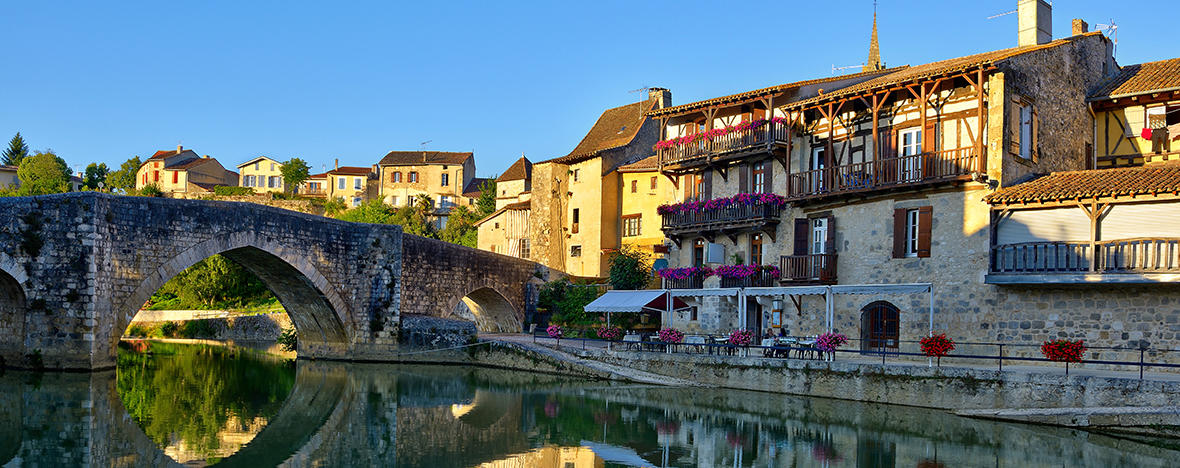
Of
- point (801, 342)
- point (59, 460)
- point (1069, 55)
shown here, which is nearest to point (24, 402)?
point (59, 460)

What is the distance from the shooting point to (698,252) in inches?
1277

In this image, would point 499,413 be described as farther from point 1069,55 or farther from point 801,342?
point 1069,55

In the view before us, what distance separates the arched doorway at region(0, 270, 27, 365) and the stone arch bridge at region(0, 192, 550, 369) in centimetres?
3

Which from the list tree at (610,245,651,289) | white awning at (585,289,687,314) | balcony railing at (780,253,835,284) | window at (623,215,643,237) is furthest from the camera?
window at (623,215,643,237)

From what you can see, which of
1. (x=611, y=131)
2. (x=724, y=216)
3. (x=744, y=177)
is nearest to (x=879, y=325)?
(x=724, y=216)

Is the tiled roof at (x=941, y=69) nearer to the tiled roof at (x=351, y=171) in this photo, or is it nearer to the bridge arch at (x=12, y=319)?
the bridge arch at (x=12, y=319)

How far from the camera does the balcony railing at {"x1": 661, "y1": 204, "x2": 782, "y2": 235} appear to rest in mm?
28578

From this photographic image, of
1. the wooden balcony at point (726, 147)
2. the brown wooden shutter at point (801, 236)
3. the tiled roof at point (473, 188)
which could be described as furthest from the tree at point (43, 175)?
the brown wooden shutter at point (801, 236)

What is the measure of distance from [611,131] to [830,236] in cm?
2377

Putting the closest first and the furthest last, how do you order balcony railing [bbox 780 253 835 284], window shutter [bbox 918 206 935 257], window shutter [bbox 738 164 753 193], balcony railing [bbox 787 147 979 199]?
balcony railing [bbox 787 147 979 199] → window shutter [bbox 918 206 935 257] → balcony railing [bbox 780 253 835 284] → window shutter [bbox 738 164 753 193]

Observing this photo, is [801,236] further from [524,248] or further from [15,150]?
[15,150]

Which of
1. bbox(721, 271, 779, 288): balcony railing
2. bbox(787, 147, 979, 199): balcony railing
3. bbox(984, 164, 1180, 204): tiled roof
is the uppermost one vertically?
bbox(787, 147, 979, 199): balcony railing

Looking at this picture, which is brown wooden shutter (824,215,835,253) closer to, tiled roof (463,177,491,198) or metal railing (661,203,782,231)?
metal railing (661,203,782,231)

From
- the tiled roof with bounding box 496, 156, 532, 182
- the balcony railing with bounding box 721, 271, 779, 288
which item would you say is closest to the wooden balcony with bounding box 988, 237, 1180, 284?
the balcony railing with bounding box 721, 271, 779, 288
